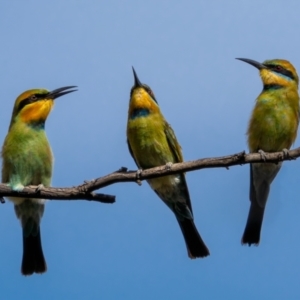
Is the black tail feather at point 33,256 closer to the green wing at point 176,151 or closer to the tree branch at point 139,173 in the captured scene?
the green wing at point 176,151

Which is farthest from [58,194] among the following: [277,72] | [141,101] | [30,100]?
[277,72]

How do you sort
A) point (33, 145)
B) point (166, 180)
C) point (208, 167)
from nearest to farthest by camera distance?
1. point (208, 167)
2. point (33, 145)
3. point (166, 180)

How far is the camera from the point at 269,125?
198 inches

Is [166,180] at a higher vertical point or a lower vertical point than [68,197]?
higher

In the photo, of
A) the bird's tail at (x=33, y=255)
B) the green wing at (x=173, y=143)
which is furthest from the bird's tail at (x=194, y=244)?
the bird's tail at (x=33, y=255)

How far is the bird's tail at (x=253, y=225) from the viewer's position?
514 centimetres

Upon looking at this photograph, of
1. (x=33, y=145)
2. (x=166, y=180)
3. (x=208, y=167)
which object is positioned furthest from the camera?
(x=166, y=180)

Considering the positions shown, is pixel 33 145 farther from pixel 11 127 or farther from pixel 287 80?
pixel 287 80

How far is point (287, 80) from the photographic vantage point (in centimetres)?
530

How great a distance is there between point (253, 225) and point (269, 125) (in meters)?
0.75

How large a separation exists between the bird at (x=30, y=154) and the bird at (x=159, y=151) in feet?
1.94

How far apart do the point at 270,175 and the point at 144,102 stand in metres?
1.09

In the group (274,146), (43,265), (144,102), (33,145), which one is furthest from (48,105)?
(274,146)

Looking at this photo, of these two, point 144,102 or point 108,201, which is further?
point 144,102
